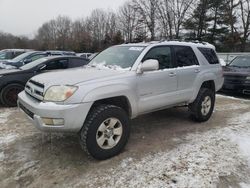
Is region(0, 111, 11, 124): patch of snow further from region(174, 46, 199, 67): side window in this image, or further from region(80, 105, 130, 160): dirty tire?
region(174, 46, 199, 67): side window

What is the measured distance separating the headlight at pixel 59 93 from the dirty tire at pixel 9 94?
13.5 ft

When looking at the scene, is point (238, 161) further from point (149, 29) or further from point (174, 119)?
point (149, 29)

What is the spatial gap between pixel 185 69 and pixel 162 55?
0.61 m

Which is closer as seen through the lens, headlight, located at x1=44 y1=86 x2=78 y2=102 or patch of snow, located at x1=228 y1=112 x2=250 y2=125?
headlight, located at x1=44 y1=86 x2=78 y2=102

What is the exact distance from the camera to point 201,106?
5488 mm

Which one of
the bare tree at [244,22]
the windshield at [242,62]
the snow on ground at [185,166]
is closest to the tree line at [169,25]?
the bare tree at [244,22]

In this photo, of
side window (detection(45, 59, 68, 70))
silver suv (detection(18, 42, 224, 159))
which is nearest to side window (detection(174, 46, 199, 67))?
silver suv (detection(18, 42, 224, 159))

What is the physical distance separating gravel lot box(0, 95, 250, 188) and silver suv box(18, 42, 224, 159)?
372 mm

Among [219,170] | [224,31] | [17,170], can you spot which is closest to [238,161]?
[219,170]

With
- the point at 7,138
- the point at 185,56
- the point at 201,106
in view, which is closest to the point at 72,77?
the point at 7,138

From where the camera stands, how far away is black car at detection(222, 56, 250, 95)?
27.6 feet

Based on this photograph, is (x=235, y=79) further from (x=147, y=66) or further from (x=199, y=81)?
(x=147, y=66)

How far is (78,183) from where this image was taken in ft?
10.6

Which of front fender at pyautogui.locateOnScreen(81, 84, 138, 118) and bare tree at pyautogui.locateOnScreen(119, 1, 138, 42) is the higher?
bare tree at pyautogui.locateOnScreen(119, 1, 138, 42)
